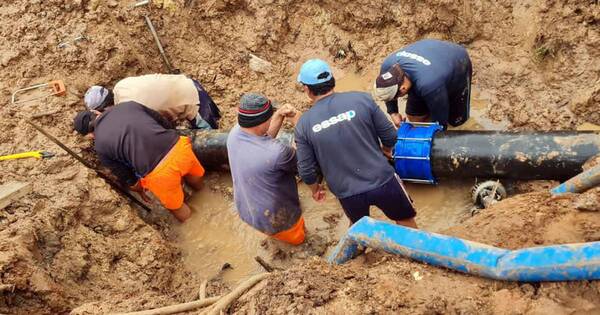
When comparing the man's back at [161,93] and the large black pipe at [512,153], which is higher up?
the large black pipe at [512,153]

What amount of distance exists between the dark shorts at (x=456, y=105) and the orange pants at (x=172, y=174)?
2191 mm

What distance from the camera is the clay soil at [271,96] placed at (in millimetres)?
2141

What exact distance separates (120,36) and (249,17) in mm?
1610

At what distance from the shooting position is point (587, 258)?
5.84 feet

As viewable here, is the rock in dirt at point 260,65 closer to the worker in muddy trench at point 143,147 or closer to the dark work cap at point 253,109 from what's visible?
the worker in muddy trench at point 143,147

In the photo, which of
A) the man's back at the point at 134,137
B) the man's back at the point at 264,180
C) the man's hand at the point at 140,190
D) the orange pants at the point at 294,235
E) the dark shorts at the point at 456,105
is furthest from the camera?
the man's hand at the point at 140,190

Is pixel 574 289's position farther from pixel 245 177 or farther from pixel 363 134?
pixel 245 177

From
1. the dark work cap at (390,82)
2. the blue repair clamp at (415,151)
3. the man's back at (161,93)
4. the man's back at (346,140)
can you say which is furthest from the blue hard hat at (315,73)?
the man's back at (161,93)

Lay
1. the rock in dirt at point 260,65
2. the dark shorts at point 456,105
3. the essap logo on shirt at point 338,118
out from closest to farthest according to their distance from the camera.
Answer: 1. the essap logo on shirt at point 338,118
2. the dark shorts at point 456,105
3. the rock in dirt at point 260,65

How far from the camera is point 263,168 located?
3.71 meters

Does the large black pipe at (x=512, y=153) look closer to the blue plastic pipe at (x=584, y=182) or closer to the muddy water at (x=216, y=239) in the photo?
the blue plastic pipe at (x=584, y=182)

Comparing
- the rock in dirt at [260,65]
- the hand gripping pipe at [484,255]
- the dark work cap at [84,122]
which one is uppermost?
the hand gripping pipe at [484,255]

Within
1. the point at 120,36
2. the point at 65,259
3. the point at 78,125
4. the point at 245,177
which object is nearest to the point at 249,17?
the point at 120,36

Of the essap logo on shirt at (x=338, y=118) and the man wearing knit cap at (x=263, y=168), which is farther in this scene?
the man wearing knit cap at (x=263, y=168)
